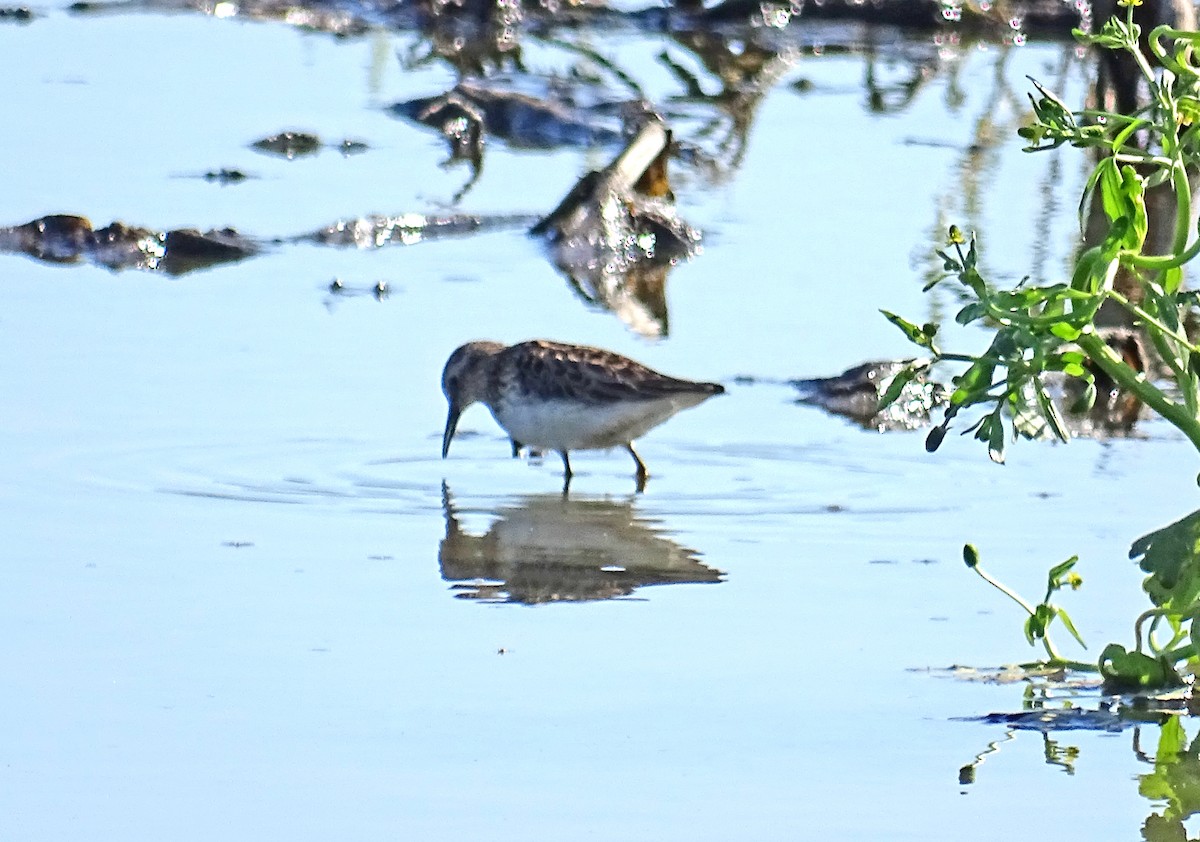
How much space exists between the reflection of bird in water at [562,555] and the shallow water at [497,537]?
0.07 feet

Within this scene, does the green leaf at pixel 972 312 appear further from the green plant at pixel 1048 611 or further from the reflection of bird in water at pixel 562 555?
the reflection of bird in water at pixel 562 555

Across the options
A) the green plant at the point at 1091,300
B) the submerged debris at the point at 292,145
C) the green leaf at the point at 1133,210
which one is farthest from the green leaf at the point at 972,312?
the submerged debris at the point at 292,145

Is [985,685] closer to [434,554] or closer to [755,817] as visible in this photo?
[755,817]

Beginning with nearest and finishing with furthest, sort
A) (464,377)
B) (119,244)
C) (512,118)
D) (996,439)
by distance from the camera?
(996,439) → (464,377) → (119,244) → (512,118)

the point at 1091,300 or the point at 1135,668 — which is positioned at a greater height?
the point at 1091,300

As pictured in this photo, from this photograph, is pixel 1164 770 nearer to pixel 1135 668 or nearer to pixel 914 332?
pixel 1135 668

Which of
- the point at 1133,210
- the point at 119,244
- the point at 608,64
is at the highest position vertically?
the point at 1133,210

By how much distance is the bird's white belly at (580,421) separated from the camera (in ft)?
26.1

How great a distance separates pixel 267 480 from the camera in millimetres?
7344

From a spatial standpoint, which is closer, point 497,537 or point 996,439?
point 996,439

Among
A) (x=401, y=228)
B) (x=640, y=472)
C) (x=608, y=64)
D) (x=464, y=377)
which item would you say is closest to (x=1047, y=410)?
(x=640, y=472)

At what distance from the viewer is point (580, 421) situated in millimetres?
8188

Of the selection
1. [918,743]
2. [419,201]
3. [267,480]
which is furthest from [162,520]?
[419,201]

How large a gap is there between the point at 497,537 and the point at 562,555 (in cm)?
31
